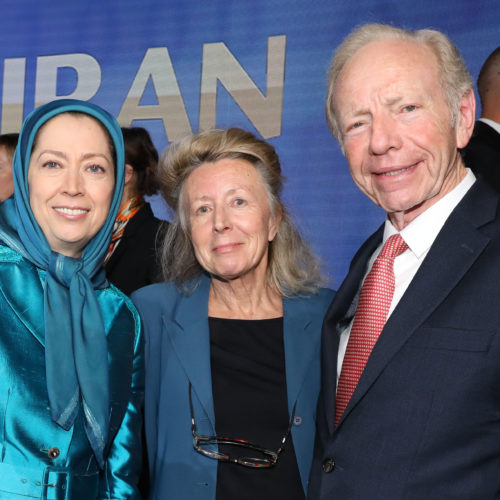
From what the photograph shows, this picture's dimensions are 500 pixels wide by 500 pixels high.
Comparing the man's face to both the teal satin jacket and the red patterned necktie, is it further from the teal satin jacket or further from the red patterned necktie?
the teal satin jacket

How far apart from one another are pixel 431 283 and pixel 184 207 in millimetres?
1137

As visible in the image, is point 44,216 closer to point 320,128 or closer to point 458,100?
point 458,100

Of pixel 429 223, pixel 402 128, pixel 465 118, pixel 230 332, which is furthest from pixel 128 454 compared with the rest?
pixel 465 118

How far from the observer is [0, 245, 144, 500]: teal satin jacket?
1.90 m

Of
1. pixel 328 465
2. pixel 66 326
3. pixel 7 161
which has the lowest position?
pixel 328 465

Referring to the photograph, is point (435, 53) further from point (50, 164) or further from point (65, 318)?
point (65, 318)

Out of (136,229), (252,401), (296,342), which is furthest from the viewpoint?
(136,229)

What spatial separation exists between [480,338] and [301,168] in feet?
9.05

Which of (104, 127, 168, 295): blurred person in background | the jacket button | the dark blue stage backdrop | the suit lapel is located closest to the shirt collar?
the suit lapel

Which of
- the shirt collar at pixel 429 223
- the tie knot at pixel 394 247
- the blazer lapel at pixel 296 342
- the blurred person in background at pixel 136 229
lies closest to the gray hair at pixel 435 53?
the shirt collar at pixel 429 223

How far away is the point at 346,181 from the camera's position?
165 inches

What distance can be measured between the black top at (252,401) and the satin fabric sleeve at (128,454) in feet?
0.76

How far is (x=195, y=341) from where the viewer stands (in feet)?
7.83

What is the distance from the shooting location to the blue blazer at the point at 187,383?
2219mm
